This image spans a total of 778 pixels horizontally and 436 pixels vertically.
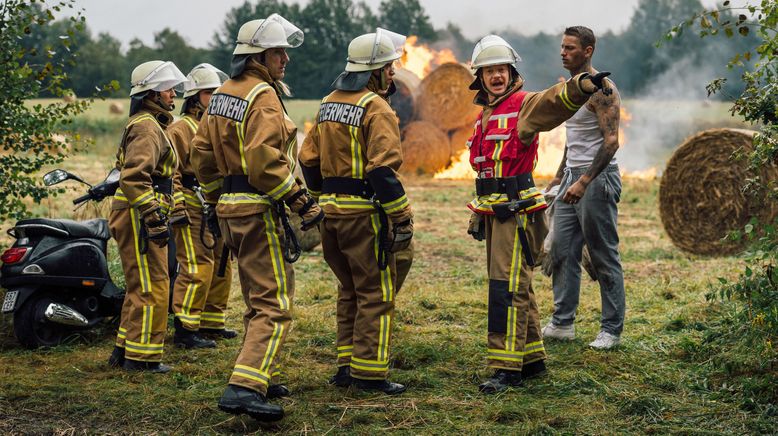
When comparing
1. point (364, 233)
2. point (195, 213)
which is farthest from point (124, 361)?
point (364, 233)

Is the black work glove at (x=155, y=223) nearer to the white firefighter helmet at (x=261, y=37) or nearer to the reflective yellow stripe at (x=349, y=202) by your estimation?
the reflective yellow stripe at (x=349, y=202)

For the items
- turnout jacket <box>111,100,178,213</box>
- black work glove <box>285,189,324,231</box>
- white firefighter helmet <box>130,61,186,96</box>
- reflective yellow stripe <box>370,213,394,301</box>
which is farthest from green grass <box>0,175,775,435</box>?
white firefighter helmet <box>130,61,186,96</box>

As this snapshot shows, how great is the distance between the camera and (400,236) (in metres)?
5.48

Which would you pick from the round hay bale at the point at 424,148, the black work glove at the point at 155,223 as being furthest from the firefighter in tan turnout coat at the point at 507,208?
the round hay bale at the point at 424,148

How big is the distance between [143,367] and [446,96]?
15976 millimetres

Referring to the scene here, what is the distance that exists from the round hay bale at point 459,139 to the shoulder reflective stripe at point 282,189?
1737 cm

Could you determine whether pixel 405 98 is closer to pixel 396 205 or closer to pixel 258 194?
A: pixel 396 205

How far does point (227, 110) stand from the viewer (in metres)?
5.24

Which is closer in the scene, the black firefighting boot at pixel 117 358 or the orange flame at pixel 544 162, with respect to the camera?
the black firefighting boot at pixel 117 358

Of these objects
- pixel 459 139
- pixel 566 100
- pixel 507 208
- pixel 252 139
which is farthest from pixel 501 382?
pixel 459 139

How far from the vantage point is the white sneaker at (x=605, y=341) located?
21.7 ft

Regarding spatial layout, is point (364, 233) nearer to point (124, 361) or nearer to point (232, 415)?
point (232, 415)

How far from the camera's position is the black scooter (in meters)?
6.77

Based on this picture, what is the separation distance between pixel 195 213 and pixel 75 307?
1.23m
